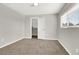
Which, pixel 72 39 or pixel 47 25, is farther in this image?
pixel 47 25

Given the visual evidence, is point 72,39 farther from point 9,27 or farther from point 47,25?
point 9,27

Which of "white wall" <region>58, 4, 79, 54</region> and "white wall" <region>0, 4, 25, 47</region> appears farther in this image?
"white wall" <region>0, 4, 25, 47</region>

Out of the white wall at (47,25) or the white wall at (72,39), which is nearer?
the white wall at (72,39)

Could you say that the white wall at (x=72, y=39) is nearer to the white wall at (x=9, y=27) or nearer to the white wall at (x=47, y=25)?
the white wall at (x=47, y=25)

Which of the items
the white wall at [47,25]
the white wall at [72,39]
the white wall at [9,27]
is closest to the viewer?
the white wall at [72,39]

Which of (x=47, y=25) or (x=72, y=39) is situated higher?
(x=47, y=25)

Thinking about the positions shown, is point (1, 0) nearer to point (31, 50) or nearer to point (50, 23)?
point (31, 50)

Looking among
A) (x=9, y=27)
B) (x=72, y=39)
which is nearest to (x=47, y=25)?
(x=72, y=39)

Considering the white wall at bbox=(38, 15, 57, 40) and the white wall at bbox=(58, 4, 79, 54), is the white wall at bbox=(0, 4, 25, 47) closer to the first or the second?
the white wall at bbox=(38, 15, 57, 40)

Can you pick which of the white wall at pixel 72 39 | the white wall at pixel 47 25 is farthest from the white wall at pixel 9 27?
the white wall at pixel 72 39

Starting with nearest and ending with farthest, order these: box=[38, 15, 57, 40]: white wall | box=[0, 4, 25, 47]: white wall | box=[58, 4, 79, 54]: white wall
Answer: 1. box=[58, 4, 79, 54]: white wall
2. box=[0, 4, 25, 47]: white wall
3. box=[38, 15, 57, 40]: white wall

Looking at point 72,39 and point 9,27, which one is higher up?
point 9,27

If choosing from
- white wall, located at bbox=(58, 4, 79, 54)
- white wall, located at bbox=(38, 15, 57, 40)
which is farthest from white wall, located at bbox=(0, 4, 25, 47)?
white wall, located at bbox=(58, 4, 79, 54)
